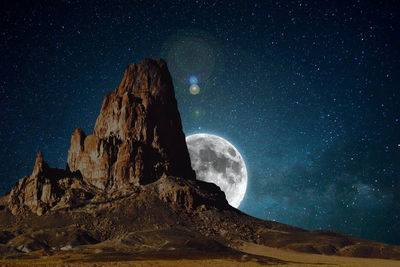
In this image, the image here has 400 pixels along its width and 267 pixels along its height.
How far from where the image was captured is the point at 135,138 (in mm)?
143125

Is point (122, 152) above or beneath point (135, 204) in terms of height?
above

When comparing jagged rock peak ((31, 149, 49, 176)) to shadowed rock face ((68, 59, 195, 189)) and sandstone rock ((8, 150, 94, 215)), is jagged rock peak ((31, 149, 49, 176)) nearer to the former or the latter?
sandstone rock ((8, 150, 94, 215))

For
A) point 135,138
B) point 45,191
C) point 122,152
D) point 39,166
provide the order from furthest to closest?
point 135,138, point 122,152, point 39,166, point 45,191

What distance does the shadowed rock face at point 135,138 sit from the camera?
5182 inches

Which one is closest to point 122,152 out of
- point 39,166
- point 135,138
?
point 135,138

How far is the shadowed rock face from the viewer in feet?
432

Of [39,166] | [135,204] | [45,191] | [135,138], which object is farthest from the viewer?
[135,138]

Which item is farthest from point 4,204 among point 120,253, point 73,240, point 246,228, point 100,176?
point 246,228

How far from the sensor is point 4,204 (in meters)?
120

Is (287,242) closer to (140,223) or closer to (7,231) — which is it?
(140,223)

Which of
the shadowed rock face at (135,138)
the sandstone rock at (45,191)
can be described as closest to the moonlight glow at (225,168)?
the shadowed rock face at (135,138)

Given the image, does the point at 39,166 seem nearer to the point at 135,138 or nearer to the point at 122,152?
the point at 122,152

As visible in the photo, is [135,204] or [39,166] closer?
[135,204]

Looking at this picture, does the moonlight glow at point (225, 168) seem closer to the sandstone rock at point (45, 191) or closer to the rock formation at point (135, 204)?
the rock formation at point (135, 204)
